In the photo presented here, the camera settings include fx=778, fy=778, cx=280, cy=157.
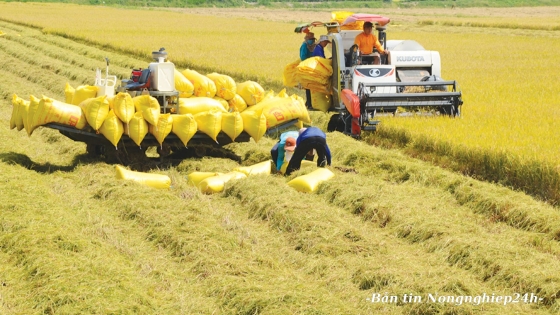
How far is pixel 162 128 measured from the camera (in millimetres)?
10406

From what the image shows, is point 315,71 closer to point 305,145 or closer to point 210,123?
point 210,123

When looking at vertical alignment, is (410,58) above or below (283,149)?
above

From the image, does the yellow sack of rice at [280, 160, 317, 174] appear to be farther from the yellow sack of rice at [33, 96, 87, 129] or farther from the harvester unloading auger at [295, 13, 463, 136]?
the yellow sack of rice at [33, 96, 87, 129]

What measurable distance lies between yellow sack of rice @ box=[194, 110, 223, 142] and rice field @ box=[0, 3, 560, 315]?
494mm

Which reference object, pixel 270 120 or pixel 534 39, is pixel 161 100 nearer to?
pixel 270 120

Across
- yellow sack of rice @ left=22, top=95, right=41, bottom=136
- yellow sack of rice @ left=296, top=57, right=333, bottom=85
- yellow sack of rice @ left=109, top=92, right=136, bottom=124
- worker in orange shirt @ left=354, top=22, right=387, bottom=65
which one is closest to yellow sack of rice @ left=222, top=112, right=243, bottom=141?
yellow sack of rice @ left=109, top=92, right=136, bottom=124

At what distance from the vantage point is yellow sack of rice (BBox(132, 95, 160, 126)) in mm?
10367

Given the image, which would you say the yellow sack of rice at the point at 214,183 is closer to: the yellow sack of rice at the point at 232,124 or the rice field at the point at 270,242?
the rice field at the point at 270,242

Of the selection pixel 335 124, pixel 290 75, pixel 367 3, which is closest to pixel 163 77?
pixel 335 124

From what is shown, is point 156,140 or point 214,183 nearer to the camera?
point 214,183

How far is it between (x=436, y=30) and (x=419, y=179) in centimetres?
4084

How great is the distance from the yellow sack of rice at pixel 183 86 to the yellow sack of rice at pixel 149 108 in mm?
1226

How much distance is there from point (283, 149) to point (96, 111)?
8.27 feet

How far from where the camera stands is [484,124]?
40.8ft
